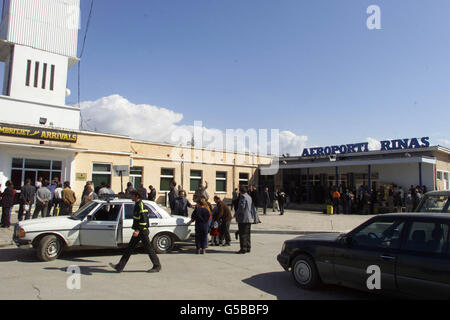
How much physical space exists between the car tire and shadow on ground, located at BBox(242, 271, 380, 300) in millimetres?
118

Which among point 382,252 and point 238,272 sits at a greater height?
point 382,252

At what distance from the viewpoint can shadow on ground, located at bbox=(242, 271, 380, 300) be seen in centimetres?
547

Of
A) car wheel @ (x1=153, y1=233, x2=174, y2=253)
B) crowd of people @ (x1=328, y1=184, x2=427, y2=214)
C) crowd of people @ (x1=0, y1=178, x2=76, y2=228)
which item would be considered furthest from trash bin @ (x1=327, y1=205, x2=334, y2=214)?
crowd of people @ (x1=0, y1=178, x2=76, y2=228)

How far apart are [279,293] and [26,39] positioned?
25.9 meters

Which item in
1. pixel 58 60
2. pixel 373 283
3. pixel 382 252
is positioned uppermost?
pixel 58 60

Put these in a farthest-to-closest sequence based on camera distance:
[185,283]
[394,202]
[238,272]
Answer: [394,202] < [238,272] < [185,283]

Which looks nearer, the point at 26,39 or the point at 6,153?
the point at 6,153

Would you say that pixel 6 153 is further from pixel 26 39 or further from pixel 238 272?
pixel 238 272

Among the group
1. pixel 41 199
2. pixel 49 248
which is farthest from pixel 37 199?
pixel 49 248

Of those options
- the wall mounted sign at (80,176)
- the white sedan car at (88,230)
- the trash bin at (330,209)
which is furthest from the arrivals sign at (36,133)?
the trash bin at (330,209)

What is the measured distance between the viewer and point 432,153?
23.5 meters

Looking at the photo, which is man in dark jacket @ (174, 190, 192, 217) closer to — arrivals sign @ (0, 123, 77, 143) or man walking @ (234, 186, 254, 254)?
man walking @ (234, 186, 254, 254)

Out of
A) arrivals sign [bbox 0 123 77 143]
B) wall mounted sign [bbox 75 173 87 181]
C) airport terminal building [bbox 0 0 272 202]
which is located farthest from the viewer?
wall mounted sign [bbox 75 173 87 181]
